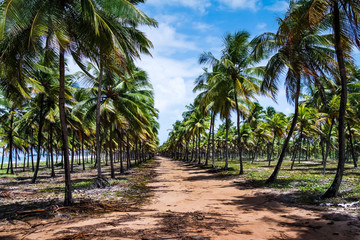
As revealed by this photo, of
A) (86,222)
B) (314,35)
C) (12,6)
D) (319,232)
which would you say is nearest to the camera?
(319,232)

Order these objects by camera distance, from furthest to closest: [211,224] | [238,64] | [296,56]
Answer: [238,64]
[296,56]
[211,224]

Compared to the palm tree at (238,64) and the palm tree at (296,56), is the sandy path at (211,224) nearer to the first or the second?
the palm tree at (296,56)

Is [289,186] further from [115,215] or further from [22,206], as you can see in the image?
[22,206]

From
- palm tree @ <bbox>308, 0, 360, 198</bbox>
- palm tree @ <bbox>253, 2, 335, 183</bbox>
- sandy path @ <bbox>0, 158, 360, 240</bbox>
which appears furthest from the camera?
palm tree @ <bbox>253, 2, 335, 183</bbox>

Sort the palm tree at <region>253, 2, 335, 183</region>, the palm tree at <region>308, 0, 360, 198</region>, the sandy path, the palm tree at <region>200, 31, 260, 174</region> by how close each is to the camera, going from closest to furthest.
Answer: the sandy path, the palm tree at <region>308, 0, 360, 198</region>, the palm tree at <region>253, 2, 335, 183</region>, the palm tree at <region>200, 31, 260, 174</region>

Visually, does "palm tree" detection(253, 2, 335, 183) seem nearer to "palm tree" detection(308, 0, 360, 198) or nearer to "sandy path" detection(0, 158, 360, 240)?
"palm tree" detection(308, 0, 360, 198)

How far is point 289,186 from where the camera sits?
1238 centimetres

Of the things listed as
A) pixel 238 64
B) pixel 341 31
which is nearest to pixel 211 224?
pixel 341 31

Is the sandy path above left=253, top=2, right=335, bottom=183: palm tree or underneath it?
underneath

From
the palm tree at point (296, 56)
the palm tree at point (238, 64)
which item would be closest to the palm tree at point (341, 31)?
the palm tree at point (296, 56)

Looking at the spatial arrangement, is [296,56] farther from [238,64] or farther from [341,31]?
[238,64]

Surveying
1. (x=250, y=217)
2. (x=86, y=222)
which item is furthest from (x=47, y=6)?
(x=250, y=217)

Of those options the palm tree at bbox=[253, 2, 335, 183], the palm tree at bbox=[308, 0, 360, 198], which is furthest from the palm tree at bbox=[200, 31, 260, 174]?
the palm tree at bbox=[308, 0, 360, 198]

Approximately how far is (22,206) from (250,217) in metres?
8.60
